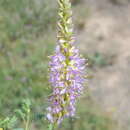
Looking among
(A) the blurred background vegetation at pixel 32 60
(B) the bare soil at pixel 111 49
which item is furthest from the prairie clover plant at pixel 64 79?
(B) the bare soil at pixel 111 49

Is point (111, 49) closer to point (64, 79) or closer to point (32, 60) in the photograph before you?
point (32, 60)

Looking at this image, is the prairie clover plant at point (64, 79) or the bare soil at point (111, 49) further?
the bare soil at point (111, 49)

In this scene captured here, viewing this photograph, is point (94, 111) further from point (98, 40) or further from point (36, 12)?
point (36, 12)

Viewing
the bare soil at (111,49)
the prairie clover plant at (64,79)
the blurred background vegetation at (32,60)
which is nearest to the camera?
the prairie clover plant at (64,79)

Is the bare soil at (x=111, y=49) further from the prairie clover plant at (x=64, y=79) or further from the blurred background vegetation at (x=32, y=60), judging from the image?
the prairie clover plant at (x=64, y=79)

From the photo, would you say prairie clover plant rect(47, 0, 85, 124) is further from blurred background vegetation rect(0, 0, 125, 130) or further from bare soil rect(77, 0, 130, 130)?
bare soil rect(77, 0, 130, 130)

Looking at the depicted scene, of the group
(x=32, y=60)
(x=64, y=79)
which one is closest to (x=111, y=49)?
(x=32, y=60)

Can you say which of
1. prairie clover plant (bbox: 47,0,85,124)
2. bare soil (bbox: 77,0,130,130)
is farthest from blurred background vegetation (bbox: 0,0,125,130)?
prairie clover plant (bbox: 47,0,85,124)

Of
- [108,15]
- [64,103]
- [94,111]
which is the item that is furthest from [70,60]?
[108,15]
